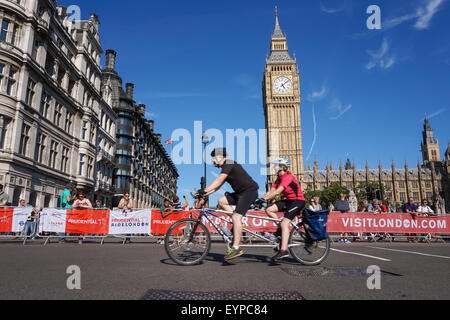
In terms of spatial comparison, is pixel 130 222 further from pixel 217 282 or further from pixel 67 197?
pixel 217 282

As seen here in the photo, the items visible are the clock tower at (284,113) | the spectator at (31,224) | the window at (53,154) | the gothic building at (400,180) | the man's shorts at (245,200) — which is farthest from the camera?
the gothic building at (400,180)

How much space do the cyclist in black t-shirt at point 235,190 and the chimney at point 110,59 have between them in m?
45.0

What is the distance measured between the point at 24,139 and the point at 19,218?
35.3 feet

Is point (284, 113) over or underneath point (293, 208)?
over

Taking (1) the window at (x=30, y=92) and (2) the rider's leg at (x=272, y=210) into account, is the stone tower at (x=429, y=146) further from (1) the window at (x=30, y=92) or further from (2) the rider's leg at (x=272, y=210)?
(2) the rider's leg at (x=272, y=210)

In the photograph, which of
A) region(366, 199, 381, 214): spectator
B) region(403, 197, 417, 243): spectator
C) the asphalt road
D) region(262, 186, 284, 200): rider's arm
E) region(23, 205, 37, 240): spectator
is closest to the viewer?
the asphalt road

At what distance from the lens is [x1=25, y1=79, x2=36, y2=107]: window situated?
21.1 m

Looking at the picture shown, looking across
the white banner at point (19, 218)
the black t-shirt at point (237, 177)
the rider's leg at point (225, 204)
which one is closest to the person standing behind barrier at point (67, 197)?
the white banner at point (19, 218)

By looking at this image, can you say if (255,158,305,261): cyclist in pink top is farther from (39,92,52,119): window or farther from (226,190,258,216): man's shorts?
(39,92,52,119): window

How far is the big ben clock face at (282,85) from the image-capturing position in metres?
97.4

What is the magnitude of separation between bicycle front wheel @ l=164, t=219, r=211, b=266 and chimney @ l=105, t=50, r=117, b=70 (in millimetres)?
45067

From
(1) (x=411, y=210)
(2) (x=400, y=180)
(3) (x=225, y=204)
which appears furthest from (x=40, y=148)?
(2) (x=400, y=180)

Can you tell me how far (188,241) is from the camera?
5.39 m

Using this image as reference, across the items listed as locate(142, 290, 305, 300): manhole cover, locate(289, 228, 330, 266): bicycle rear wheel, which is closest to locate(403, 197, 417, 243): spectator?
locate(289, 228, 330, 266): bicycle rear wheel
